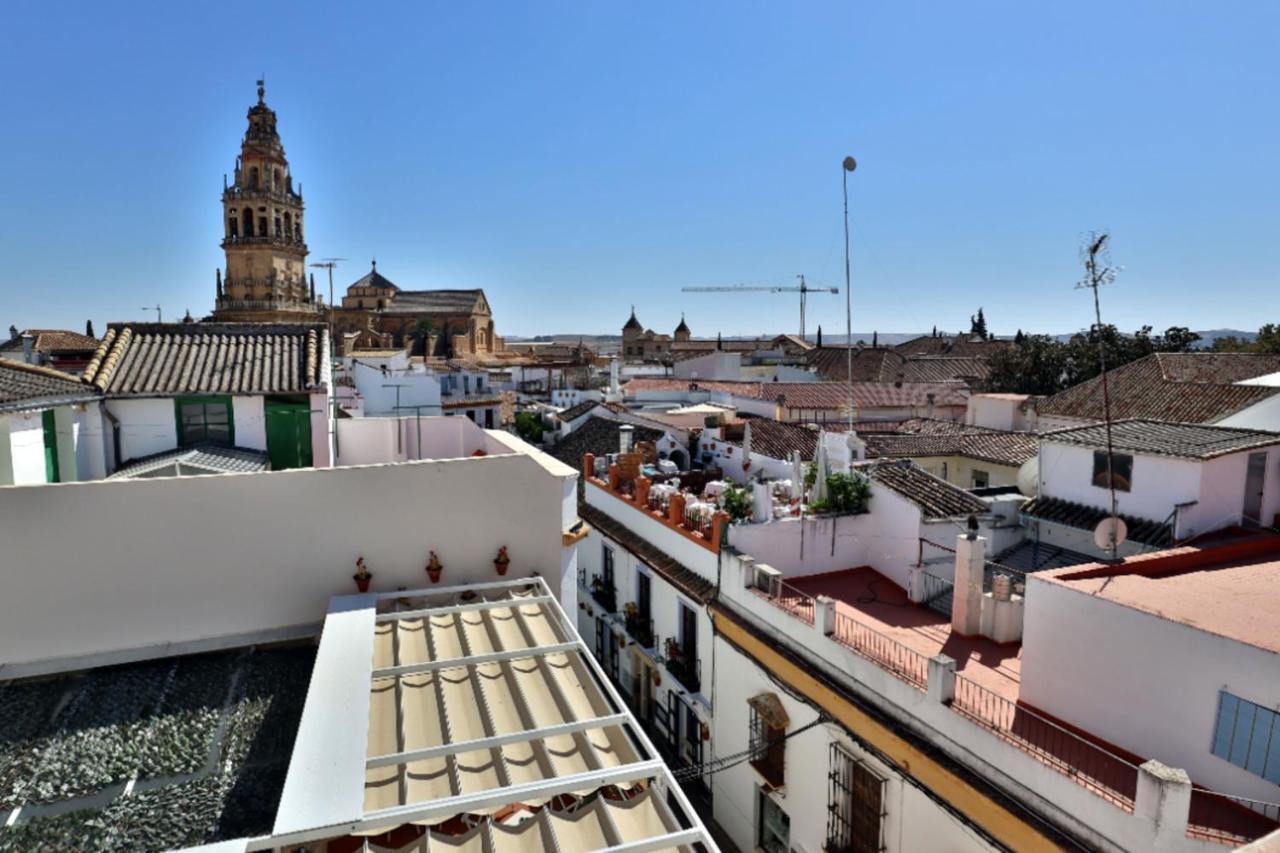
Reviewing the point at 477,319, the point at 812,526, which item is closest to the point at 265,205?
the point at 477,319

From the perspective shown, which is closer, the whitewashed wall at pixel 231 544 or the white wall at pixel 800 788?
the whitewashed wall at pixel 231 544

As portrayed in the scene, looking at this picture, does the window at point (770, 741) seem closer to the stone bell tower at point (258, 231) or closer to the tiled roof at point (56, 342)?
the tiled roof at point (56, 342)

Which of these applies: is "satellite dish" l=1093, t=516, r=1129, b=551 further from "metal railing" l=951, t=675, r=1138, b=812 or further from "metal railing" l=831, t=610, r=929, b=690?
"metal railing" l=951, t=675, r=1138, b=812

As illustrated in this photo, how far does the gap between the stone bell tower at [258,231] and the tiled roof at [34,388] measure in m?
48.3

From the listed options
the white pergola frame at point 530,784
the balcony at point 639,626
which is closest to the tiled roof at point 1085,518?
the balcony at point 639,626

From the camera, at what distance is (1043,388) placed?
34719 millimetres

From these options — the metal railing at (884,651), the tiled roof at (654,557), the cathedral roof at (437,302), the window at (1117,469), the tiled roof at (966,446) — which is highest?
the cathedral roof at (437,302)

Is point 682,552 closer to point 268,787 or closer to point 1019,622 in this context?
point 1019,622

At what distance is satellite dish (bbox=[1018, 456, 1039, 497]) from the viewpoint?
13000mm

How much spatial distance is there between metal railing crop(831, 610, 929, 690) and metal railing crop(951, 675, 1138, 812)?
0.50 meters

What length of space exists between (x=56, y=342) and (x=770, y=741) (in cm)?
4006

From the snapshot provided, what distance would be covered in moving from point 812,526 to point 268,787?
9.18 m

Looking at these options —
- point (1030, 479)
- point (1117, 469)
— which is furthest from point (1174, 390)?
point (1117, 469)

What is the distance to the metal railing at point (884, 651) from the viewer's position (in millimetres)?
8266
